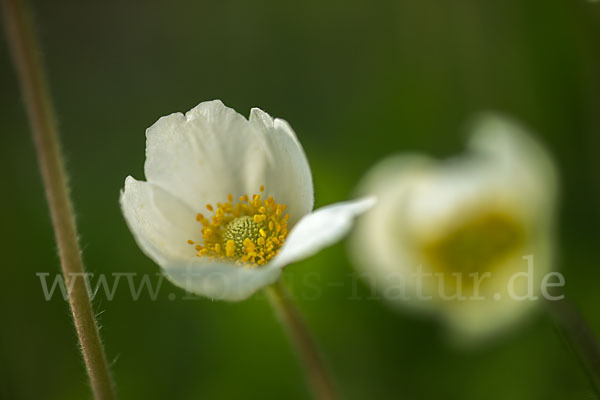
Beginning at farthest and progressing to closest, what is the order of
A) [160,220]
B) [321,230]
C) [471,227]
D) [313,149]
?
[313,149] → [471,227] → [160,220] → [321,230]

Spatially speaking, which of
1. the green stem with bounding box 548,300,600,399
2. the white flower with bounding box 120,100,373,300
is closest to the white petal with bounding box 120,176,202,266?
the white flower with bounding box 120,100,373,300

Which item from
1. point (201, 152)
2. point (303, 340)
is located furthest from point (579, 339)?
point (201, 152)

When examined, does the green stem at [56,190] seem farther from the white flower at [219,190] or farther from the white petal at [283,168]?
the white petal at [283,168]

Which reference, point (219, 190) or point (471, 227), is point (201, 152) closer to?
A: point (219, 190)

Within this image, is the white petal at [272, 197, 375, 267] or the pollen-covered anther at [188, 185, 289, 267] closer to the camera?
the white petal at [272, 197, 375, 267]

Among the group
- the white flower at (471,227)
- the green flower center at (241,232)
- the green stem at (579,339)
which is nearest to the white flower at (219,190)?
the green flower center at (241,232)

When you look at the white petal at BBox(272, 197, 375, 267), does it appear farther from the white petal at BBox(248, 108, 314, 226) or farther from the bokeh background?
the bokeh background

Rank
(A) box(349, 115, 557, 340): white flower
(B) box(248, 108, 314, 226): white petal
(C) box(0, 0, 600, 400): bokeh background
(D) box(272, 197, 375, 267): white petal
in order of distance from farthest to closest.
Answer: (C) box(0, 0, 600, 400): bokeh background
(A) box(349, 115, 557, 340): white flower
(B) box(248, 108, 314, 226): white petal
(D) box(272, 197, 375, 267): white petal
